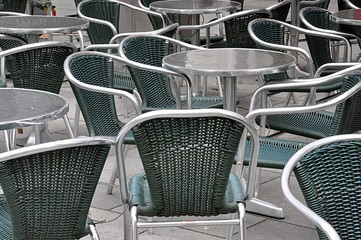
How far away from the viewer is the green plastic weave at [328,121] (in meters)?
4.18

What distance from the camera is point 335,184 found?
2.54m

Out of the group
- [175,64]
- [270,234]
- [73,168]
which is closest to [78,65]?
[175,64]

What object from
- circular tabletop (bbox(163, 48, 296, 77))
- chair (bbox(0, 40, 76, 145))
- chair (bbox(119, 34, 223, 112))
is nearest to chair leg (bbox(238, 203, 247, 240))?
circular tabletop (bbox(163, 48, 296, 77))

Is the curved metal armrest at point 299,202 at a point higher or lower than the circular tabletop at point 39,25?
higher

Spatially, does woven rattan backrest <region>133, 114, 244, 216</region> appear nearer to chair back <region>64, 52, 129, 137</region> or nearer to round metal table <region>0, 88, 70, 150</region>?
round metal table <region>0, 88, 70, 150</region>

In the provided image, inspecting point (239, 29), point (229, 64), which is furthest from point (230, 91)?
point (239, 29)

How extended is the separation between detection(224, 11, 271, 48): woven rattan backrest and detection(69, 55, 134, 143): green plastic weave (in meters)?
1.74

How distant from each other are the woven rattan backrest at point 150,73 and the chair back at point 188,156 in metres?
1.71

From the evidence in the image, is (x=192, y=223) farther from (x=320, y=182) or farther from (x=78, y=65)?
(x=78, y=65)

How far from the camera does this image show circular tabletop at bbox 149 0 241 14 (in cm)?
703

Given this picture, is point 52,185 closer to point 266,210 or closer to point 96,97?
point 96,97

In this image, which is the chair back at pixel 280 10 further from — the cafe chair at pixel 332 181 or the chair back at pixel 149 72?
the cafe chair at pixel 332 181

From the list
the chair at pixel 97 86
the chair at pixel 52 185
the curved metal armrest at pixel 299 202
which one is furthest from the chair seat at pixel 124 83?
the curved metal armrest at pixel 299 202

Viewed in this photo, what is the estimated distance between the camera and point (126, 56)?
17.0ft
